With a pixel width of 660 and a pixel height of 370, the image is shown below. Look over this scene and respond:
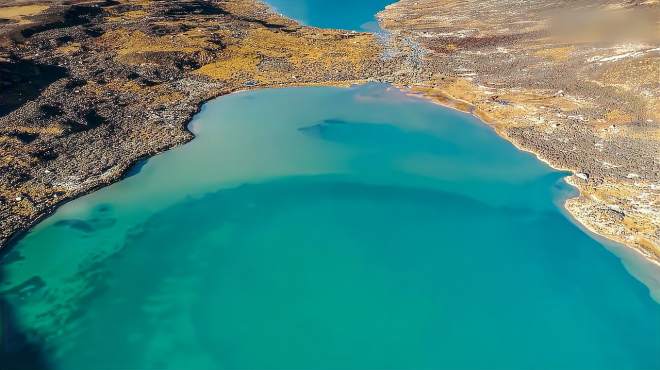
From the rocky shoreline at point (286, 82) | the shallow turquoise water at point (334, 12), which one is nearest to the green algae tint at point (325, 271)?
the rocky shoreline at point (286, 82)

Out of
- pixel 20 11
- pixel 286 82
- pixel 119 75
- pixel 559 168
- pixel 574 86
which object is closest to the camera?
pixel 559 168

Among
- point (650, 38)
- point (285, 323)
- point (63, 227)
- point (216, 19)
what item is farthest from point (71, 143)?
point (650, 38)

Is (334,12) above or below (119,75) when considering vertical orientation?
above

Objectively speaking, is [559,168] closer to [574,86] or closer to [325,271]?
[574,86]

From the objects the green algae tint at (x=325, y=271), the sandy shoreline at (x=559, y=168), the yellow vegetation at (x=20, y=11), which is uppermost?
the yellow vegetation at (x=20, y=11)

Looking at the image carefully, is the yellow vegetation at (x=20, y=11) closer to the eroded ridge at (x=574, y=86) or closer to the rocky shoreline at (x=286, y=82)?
the rocky shoreline at (x=286, y=82)

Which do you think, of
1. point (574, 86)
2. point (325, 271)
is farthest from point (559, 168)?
point (325, 271)

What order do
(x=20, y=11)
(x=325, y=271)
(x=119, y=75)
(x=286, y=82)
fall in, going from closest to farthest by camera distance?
(x=325, y=271) < (x=119, y=75) < (x=286, y=82) < (x=20, y=11)

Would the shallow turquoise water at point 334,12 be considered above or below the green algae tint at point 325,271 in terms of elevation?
above
